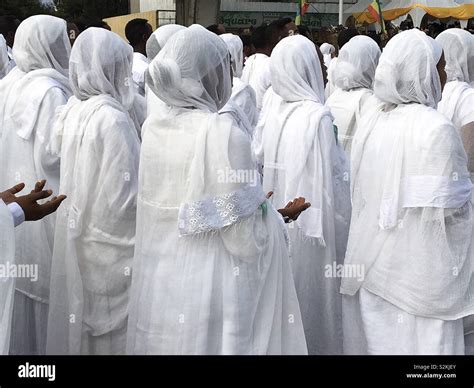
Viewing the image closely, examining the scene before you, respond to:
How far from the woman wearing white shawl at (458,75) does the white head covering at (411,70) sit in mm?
1799

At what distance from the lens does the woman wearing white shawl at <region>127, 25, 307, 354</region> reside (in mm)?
3225

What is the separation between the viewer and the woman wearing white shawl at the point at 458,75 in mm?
5543

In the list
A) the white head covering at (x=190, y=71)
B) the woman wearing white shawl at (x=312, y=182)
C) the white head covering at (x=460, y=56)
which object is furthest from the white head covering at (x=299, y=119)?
the white head covering at (x=190, y=71)

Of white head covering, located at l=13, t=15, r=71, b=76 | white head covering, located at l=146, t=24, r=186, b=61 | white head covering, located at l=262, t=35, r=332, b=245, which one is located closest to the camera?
white head covering, located at l=262, t=35, r=332, b=245

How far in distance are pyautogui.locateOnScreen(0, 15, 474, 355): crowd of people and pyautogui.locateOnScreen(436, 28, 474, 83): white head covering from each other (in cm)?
20

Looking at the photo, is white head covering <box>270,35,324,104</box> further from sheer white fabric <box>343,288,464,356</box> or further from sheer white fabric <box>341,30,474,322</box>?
sheer white fabric <box>343,288,464,356</box>

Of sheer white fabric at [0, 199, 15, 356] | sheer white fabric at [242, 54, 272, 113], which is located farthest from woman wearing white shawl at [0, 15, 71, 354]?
sheer white fabric at [242, 54, 272, 113]

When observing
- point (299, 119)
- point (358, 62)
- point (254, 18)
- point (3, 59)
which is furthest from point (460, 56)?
point (254, 18)

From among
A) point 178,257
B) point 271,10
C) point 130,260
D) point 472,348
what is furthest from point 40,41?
point 271,10

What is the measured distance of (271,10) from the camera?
29.8 m

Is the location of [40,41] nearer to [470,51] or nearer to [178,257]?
[178,257]

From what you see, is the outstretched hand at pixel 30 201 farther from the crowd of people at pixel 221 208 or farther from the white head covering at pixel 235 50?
the white head covering at pixel 235 50

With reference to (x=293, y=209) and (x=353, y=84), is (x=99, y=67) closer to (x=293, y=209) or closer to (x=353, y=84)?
(x=293, y=209)

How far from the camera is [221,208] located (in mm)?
3221
